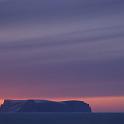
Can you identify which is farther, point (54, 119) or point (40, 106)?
point (40, 106)

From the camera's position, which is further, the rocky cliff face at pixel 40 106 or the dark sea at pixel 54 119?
the rocky cliff face at pixel 40 106

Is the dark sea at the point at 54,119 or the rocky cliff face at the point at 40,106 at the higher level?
the rocky cliff face at the point at 40,106

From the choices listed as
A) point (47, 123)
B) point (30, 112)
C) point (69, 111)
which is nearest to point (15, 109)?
point (30, 112)

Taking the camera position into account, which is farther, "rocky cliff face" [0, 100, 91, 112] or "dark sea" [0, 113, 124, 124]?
"rocky cliff face" [0, 100, 91, 112]

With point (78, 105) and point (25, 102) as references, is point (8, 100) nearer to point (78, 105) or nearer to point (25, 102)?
point (25, 102)

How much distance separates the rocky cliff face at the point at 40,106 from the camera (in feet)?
434

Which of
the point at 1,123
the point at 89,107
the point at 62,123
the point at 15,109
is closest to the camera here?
the point at 1,123

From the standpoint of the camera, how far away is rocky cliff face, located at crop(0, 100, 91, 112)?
5207 inches

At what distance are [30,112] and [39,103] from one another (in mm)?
2937

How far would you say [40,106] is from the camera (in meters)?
134

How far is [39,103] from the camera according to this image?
133 meters

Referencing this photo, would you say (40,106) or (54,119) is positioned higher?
(40,106)

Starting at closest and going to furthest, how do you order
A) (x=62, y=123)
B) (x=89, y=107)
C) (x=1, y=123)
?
(x=1, y=123), (x=62, y=123), (x=89, y=107)

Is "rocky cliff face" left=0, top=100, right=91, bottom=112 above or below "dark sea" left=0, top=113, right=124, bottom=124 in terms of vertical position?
above
